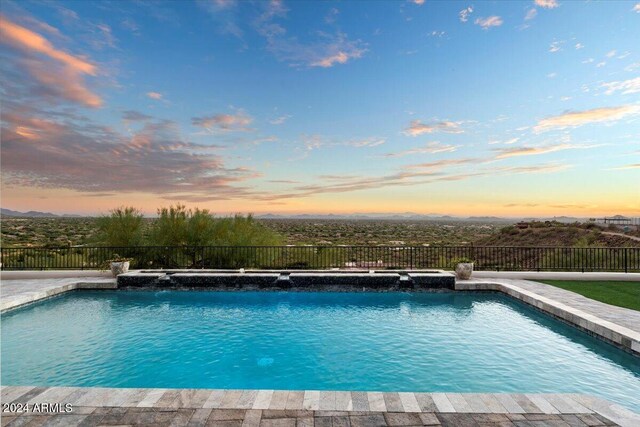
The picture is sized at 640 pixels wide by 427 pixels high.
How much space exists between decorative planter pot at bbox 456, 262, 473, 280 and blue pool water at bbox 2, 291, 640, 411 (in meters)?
1.47

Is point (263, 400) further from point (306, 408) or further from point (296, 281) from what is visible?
point (296, 281)

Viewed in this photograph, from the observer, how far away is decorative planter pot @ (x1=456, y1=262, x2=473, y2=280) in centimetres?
1125

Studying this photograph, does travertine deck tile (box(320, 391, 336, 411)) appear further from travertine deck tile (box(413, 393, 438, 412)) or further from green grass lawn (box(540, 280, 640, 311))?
green grass lawn (box(540, 280, 640, 311))

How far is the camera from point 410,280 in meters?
10.9

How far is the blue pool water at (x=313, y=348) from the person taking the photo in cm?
517

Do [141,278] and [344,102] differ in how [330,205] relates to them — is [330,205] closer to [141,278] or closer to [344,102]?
[344,102]

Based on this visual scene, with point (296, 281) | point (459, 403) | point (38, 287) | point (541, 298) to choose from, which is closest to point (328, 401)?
point (459, 403)

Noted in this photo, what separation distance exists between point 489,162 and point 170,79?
1830 cm

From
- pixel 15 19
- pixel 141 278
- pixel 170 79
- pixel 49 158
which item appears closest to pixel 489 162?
pixel 170 79

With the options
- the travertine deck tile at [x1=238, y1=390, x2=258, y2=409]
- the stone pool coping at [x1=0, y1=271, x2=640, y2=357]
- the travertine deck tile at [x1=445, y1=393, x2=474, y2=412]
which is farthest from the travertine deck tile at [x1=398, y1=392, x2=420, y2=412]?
the stone pool coping at [x1=0, y1=271, x2=640, y2=357]

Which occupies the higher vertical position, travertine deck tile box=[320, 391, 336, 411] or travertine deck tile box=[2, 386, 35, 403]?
travertine deck tile box=[2, 386, 35, 403]

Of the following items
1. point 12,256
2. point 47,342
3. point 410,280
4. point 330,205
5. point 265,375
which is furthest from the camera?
point 330,205

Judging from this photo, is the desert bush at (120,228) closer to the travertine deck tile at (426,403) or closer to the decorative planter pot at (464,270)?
the decorative planter pot at (464,270)

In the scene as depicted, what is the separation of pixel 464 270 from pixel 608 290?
12.1ft
